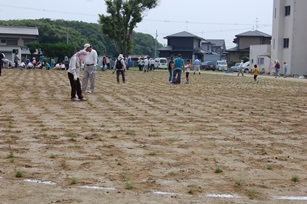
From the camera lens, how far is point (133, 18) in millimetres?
65750

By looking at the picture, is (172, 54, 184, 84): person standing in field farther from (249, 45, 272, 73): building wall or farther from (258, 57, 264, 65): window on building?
(258, 57, 264, 65): window on building

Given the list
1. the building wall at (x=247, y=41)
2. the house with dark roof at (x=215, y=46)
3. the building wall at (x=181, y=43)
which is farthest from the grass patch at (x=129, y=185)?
the house with dark roof at (x=215, y=46)

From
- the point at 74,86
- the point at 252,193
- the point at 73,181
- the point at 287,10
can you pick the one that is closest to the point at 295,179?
the point at 252,193

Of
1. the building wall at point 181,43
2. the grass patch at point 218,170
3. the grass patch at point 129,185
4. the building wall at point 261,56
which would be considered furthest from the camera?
the building wall at point 181,43

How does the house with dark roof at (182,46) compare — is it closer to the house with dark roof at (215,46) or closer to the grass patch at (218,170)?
the house with dark roof at (215,46)

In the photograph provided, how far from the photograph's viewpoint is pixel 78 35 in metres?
99.4

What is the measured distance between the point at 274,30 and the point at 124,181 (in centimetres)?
5585

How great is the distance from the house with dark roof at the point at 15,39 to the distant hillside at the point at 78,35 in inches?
384

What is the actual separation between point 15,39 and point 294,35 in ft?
117

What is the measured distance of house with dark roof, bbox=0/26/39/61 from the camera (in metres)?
66.9

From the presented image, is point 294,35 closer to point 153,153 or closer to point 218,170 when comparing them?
point 153,153

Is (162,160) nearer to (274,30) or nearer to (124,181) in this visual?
(124,181)

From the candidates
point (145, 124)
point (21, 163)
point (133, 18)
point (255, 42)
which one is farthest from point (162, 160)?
point (255, 42)

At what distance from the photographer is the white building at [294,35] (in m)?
55.3
